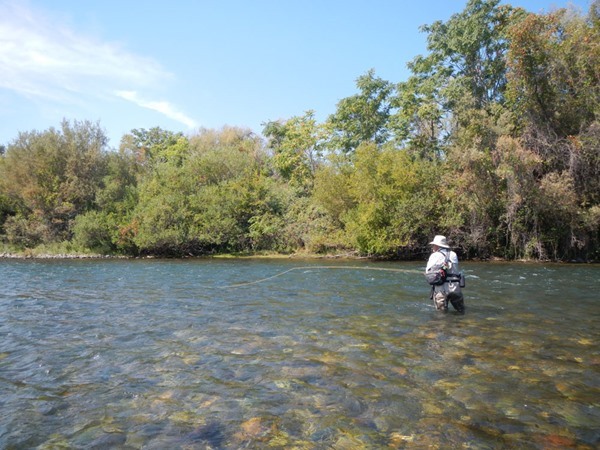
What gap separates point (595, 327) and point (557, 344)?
208cm

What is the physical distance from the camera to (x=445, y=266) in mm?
10414

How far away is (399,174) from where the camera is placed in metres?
32.2

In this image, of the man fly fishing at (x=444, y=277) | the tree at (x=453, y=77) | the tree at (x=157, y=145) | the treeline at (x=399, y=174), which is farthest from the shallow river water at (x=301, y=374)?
Answer: the tree at (x=157, y=145)

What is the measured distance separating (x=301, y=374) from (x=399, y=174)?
27.2 metres

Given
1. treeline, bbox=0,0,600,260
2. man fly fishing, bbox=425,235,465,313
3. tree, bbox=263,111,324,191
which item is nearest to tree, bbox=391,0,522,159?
treeline, bbox=0,0,600,260

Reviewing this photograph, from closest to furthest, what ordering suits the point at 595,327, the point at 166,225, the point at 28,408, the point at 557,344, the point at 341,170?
the point at 28,408
the point at 557,344
the point at 595,327
the point at 341,170
the point at 166,225

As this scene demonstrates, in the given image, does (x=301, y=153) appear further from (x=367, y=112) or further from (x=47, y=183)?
(x=47, y=183)

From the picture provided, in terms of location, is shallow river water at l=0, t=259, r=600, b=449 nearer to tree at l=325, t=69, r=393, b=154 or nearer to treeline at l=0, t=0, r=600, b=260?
treeline at l=0, t=0, r=600, b=260

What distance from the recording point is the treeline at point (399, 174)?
27.3 meters

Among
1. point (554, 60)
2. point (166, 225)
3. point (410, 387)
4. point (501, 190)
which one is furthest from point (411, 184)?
point (410, 387)

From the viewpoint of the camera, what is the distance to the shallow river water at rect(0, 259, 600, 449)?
4848 mm

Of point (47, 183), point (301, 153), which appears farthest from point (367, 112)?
point (47, 183)

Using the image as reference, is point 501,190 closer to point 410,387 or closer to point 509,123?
point 509,123

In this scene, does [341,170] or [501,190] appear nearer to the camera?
[501,190]
